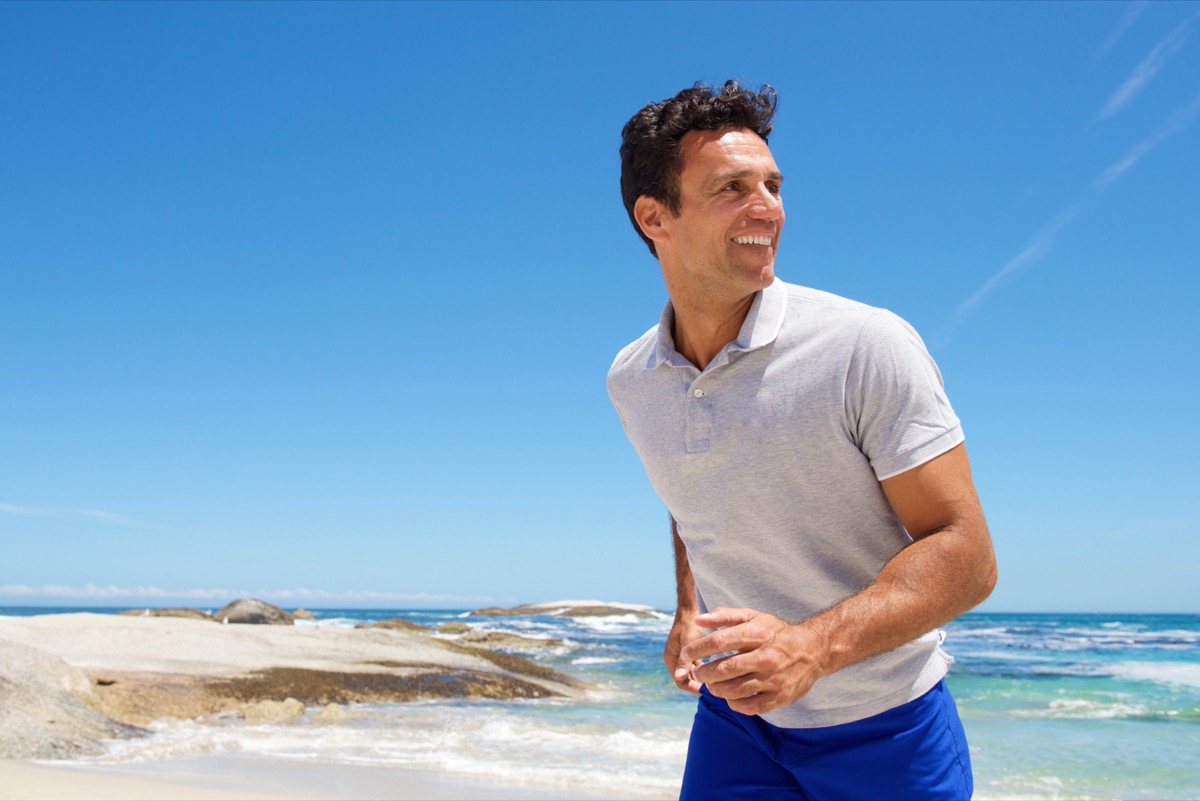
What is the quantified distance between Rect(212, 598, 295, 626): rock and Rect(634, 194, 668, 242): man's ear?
27076mm

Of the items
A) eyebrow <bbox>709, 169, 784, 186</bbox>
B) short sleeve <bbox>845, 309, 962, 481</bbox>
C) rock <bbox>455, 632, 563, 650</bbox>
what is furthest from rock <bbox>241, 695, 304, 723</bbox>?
rock <bbox>455, 632, 563, 650</bbox>

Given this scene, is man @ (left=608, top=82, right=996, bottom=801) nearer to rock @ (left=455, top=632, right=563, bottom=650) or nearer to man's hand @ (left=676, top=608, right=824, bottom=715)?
man's hand @ (left=676, top=608, right=824, bottom=715)

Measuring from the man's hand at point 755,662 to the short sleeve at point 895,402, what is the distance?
44 cm

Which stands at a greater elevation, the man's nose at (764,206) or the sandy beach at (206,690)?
the man's nose at (764,206)

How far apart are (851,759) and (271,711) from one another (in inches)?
411

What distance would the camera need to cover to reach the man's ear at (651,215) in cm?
221

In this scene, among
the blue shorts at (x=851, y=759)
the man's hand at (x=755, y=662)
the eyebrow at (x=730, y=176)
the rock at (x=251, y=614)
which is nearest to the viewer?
the man's hand at (x=755, y=662)

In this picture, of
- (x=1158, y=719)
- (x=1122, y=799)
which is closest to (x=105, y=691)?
(x=1122, y=799)

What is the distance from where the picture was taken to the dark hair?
212 cm

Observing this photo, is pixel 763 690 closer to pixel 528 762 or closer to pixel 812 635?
pixel 812 635

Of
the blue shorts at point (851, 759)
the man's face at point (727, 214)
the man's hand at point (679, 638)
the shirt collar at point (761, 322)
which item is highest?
the man's face at point (727, 214)

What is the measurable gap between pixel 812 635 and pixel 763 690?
0.13 meters

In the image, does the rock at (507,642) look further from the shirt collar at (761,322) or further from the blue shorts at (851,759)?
the shirt collar at (761,322)

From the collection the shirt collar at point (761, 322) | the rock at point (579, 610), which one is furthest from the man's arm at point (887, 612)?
the rock at point (579, 610)
